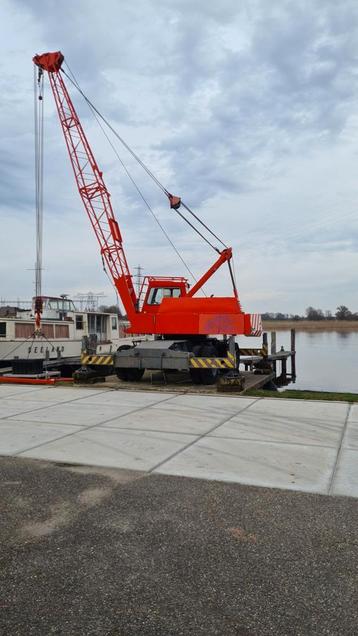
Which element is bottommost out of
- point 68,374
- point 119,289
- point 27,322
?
point 68,374

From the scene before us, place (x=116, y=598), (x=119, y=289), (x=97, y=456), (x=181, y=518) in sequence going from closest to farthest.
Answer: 1. (x=116, y=598)
2. (x=181, y=518)
3. (x=97, y=456)
4. (x=119, y=289)

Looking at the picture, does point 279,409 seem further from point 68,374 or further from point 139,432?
point 68,374

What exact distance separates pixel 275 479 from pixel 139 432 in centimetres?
257

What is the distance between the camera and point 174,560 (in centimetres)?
→ 325

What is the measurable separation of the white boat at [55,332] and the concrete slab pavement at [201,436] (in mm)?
8776

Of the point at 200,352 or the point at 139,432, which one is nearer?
the point at 139,432

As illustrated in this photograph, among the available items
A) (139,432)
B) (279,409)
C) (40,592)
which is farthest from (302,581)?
(279,409)

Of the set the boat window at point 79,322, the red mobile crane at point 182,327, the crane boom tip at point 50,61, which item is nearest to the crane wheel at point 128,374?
the red mobile crane at point 182,327

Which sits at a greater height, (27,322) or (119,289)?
(119,289)

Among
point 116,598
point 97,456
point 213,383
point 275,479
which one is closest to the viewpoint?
point 116,598

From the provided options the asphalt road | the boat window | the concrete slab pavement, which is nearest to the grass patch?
the concrete slab pavement

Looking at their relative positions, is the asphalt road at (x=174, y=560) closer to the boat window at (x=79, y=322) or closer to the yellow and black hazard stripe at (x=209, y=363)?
the yellow and black hazard stripe at (x=209, y=363)

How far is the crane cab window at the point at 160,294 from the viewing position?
51.0ft

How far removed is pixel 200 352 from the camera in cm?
1432
